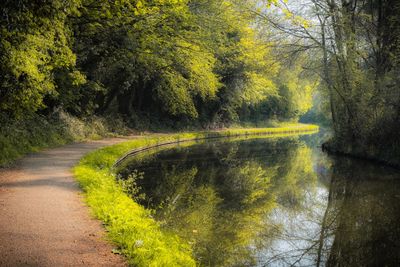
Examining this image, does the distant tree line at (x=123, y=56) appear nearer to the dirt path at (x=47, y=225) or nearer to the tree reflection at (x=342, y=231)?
the dirt path at (x=47, y=225)

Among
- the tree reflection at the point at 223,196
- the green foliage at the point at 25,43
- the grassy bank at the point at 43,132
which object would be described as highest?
the green foliage at the point at 25,43

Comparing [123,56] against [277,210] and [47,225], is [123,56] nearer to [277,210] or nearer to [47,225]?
[277,210]

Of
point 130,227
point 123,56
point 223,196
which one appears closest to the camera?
point 130,227

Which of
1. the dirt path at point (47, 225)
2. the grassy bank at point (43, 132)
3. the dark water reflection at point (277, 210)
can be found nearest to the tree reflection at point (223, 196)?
the dark water reflection at point (277, 210)

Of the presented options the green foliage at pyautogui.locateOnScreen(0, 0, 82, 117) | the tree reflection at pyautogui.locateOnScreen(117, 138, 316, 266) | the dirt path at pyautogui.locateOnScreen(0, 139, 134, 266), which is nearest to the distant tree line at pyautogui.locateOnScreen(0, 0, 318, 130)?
the green foliage at pyautogui.locateOnScreen(0, 0, 82, 117)

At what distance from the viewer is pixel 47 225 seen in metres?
6.40

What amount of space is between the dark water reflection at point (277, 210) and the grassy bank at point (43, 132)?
3.73 m

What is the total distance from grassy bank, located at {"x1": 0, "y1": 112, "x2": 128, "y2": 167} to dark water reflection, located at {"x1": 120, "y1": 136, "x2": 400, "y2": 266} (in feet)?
12.2

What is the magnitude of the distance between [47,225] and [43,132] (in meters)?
11.3

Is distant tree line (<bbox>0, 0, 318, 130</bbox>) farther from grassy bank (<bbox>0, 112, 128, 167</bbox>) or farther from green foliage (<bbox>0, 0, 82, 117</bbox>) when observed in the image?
grassy bank (<bbox>0, 112, 128, 167</bbox>)

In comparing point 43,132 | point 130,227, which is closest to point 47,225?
point 130,227

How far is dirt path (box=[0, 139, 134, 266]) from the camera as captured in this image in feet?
16.9

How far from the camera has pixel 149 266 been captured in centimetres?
506

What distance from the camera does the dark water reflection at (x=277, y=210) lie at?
23.7 ft
